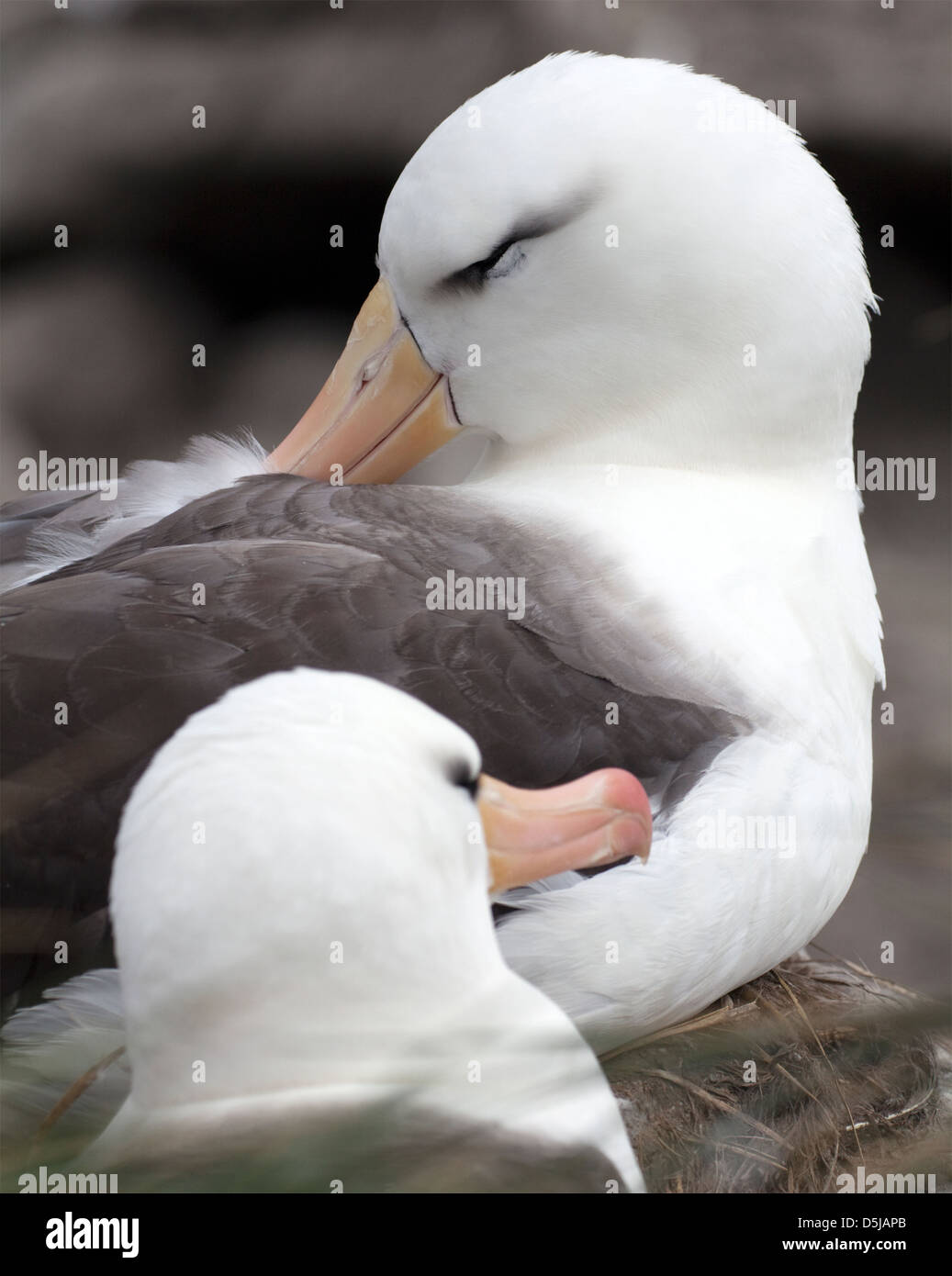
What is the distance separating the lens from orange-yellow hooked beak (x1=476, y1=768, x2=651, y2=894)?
1081mm

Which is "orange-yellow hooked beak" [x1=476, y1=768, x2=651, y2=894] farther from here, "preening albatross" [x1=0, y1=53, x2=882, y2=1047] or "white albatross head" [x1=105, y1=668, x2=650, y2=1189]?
"preening albatross" [x1=0, y1=53, x2=882, y2=1047]

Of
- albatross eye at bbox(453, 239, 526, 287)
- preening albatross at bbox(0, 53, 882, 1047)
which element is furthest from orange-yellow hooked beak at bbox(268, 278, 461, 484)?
albatross eye at bbox(453, 239, 526, 287)

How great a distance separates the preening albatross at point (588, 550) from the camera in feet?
4.06

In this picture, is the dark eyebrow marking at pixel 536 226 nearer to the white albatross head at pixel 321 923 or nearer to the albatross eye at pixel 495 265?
the albatross eye at pixel 495 265

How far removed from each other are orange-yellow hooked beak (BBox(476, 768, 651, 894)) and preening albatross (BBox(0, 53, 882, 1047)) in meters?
0.14

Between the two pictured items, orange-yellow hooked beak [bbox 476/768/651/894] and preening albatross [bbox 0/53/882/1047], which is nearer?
orange-yellow hooked beak [bbox 476/768/651/894]

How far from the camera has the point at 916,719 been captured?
8.08ft

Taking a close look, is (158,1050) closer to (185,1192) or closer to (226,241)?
(185,1192)

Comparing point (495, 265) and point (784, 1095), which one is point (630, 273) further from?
point (784, 1095)

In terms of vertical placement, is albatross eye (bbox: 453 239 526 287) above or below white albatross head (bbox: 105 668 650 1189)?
above

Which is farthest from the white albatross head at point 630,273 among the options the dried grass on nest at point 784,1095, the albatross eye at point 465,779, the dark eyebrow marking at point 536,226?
the albatross eye at point 465,779

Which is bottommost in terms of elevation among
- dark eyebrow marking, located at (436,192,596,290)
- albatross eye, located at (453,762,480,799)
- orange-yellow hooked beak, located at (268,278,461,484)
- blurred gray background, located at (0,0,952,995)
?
albatross eye, located at (453,762,480,799)

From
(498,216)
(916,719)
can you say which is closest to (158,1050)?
(498,216)

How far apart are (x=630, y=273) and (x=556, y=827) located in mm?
743
